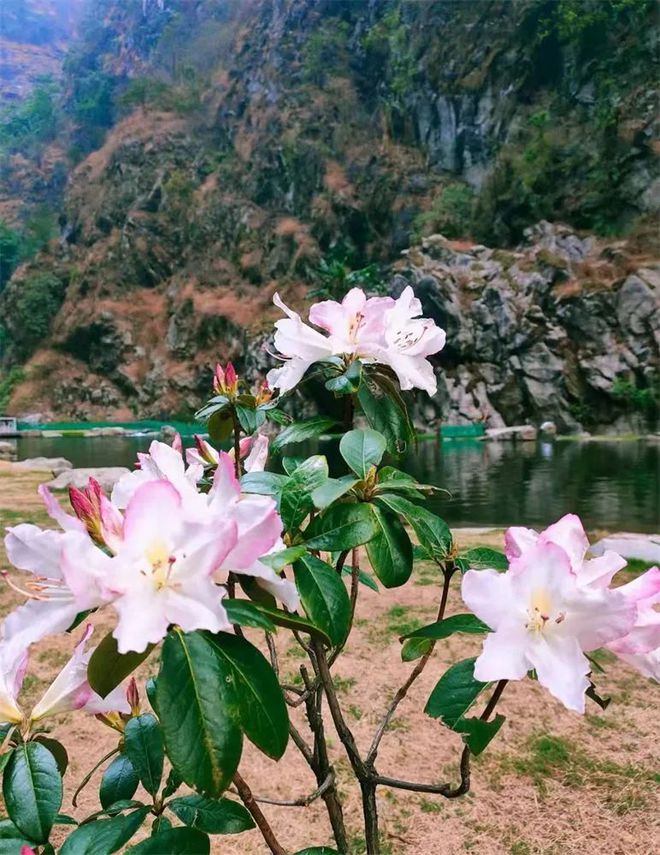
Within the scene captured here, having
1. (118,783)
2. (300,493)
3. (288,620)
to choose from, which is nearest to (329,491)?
(300,493)

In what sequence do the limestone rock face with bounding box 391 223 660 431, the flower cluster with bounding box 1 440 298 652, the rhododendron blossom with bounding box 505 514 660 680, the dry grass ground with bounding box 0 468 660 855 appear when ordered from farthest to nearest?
the limestone rock face with bounding box 391 223 660 431
the dry grass ground with bounding box 0 468 660 855
the rhododendron blossom with bounding box 505 514 660 680
the flower cluster with bounding box 1 440 298 652

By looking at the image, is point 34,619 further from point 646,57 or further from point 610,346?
point 646,57

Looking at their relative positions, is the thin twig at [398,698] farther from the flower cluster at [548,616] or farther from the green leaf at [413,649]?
the flower cluster at [548,616]

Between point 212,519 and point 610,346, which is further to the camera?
point 610,346

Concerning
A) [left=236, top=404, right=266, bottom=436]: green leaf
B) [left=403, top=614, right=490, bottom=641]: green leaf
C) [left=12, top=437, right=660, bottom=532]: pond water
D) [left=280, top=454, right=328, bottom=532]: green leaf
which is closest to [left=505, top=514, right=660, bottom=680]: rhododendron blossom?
[left=403, top=614, right=490, bottom=641]: green leaf

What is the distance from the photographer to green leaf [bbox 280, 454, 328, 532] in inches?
26.7

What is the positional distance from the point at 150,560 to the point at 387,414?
0.49 meters

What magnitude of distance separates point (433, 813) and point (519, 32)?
2787 cm

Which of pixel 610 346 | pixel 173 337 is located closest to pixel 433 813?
pixel 610 346

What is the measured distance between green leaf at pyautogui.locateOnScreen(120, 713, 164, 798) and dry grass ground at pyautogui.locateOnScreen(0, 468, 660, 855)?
1.08 m

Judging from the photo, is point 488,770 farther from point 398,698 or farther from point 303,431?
point 303,431

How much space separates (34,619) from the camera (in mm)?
503

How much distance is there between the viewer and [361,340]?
0.85 metres

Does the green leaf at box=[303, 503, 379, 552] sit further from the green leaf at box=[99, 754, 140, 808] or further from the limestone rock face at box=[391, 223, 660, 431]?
the limestone rock face at box=[391, 223, 660, 431]
